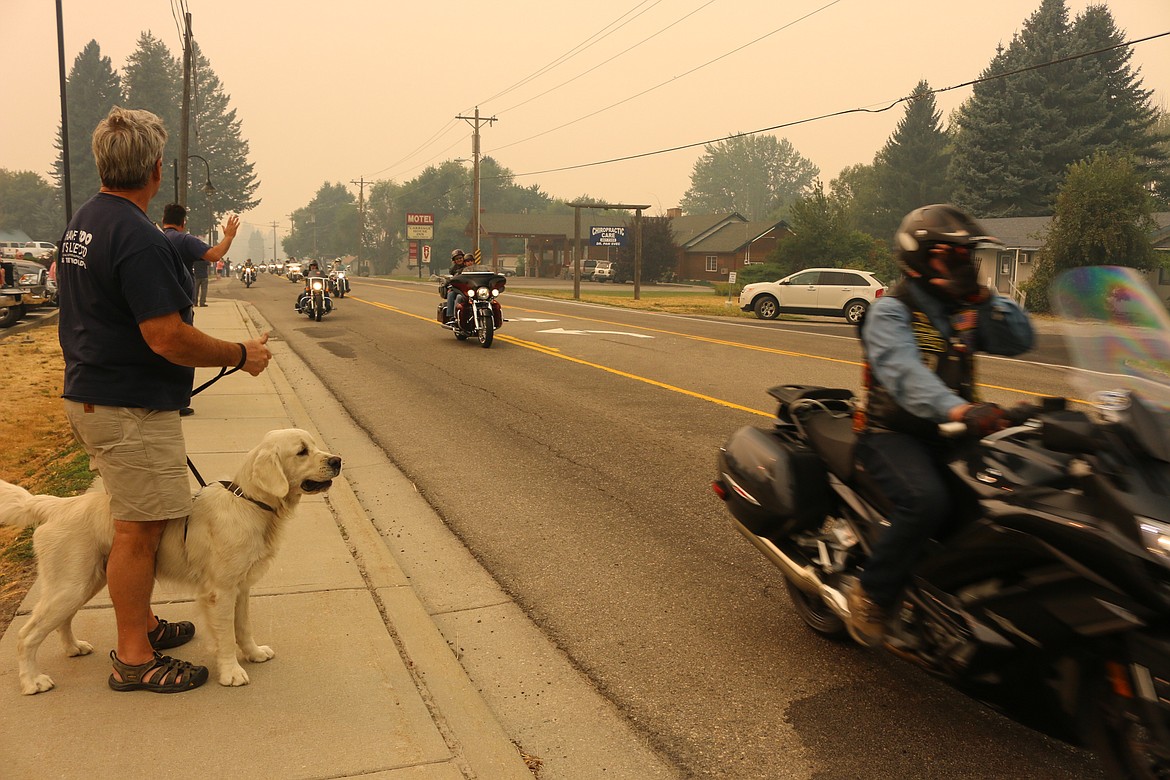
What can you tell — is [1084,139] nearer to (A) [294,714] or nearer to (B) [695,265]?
(B) [695,265]

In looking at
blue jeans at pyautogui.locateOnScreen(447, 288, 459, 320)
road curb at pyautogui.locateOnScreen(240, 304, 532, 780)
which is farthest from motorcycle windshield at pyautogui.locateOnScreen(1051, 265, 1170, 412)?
blue jeans at pyautogui.locateOnScreen(447, 288, 459, 320)

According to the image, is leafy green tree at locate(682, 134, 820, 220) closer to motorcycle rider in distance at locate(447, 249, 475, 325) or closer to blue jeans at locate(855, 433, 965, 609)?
motorcycle rider in distance at locate(447, 249, 475, 325)

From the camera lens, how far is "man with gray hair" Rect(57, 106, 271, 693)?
348cm

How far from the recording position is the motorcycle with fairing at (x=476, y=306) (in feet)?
58.2

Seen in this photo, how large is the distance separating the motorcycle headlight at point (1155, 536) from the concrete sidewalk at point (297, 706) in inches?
72.2

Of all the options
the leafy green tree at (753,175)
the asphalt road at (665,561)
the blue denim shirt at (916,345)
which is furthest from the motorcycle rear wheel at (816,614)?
the leafy green tree at (753,175)

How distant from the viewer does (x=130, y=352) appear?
359 centimetres

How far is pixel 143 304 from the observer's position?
3457mm

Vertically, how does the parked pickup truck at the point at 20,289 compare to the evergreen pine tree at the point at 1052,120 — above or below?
below

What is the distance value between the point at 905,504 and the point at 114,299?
3020 mm

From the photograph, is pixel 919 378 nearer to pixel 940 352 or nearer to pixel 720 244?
pixel 940 352

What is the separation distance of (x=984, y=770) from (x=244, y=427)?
24.6 feet

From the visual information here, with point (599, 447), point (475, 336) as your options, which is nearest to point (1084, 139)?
point (475, 336)

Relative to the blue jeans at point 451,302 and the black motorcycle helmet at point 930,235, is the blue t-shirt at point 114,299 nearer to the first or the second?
the black motorcycle helmet at point 930,235
